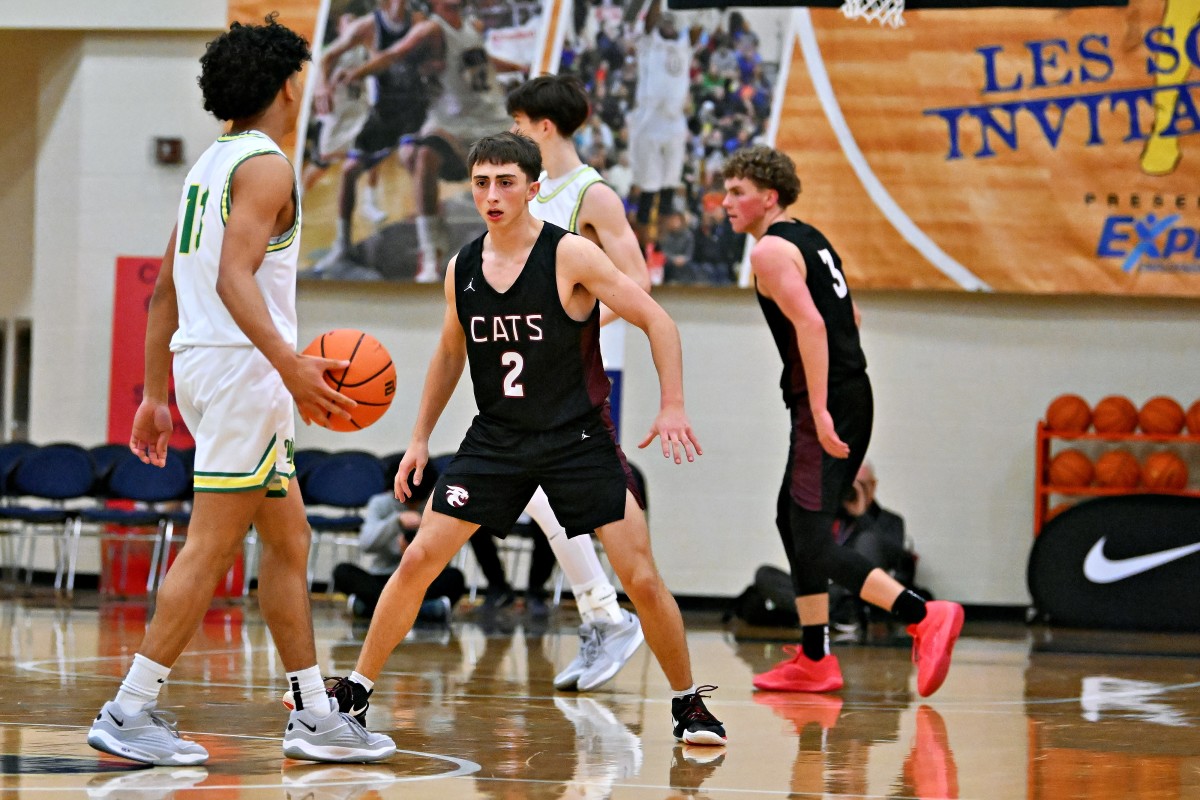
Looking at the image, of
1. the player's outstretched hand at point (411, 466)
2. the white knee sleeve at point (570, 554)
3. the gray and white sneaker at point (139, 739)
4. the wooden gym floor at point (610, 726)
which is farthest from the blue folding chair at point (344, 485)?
the gray and white sneaker at point (139, 739)

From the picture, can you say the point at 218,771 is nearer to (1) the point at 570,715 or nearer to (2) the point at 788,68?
(1) the point at 570,715

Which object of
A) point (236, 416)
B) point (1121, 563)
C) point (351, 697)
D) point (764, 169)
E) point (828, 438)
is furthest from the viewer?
point (1121, 563)

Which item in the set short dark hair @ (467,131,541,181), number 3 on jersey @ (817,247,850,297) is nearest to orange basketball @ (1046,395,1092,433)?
number 3 on jersey @ (817,247,850,297)

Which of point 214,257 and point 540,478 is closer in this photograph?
point 214,257

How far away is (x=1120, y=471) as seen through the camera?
31.8 ft

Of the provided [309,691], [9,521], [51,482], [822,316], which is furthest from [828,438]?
[9,521]

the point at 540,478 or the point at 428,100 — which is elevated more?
the point at 428,100

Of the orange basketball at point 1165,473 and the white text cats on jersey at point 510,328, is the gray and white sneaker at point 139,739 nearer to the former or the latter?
the white text cats on jersey at point 510,328

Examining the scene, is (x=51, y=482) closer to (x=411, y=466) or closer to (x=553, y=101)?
(x=553, y=101)

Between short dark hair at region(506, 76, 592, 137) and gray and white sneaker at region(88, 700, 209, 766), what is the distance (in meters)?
2.70

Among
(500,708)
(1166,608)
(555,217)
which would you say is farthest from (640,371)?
(500,708)

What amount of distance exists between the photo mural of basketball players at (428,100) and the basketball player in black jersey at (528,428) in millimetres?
6557

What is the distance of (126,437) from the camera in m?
11.2

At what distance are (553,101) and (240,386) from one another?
223cm
